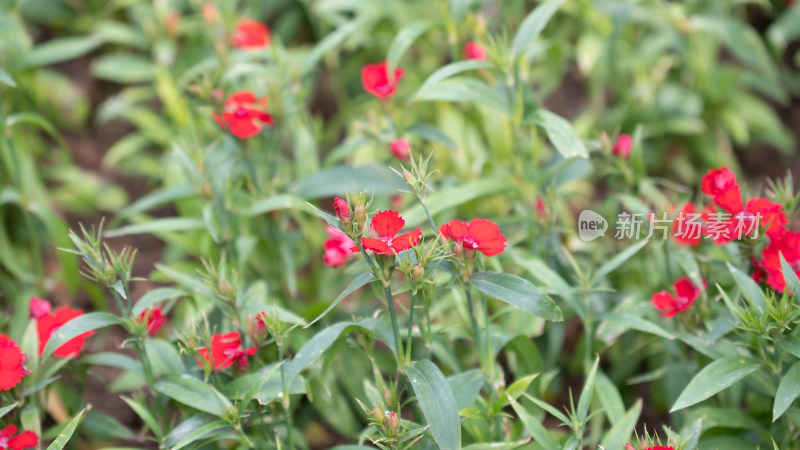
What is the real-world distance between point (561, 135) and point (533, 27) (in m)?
0.29

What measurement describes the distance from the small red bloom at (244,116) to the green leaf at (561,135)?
2.15 feet

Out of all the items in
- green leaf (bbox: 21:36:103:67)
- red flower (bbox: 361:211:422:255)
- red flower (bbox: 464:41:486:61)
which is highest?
green leaf (bbox: 21:36:103:67)

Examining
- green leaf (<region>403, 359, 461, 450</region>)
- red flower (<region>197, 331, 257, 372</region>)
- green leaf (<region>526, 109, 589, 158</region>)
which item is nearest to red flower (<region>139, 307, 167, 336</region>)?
red flower (<region>197, 331, 257, 372</region>)

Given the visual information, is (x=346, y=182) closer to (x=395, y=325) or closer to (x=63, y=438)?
(x=395, y=325)

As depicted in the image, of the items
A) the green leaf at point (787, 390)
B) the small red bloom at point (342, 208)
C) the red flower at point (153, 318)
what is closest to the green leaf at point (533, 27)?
the small red bloom at point (342, 208)

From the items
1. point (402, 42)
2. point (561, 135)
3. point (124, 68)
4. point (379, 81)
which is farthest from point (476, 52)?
point (124, 68)

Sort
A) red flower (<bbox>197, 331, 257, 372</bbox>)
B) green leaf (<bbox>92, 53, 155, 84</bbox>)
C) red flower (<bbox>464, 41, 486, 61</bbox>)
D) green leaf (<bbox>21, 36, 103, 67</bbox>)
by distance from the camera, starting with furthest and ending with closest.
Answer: green leaf (<bbox>92, 53, 155, 84</bbox>) → green leaf (<bbox>21, 36, 103, 67</bbox>) → red flower (<bbox>464, 41, 486, 61</bbox>) → red flower (<bbox>197, 331, 257, 372</bbox>)

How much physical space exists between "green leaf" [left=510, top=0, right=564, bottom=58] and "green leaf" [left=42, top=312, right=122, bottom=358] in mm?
1101

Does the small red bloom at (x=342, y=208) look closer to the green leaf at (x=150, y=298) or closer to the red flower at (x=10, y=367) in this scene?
the green leaf at (x=150, y=298)

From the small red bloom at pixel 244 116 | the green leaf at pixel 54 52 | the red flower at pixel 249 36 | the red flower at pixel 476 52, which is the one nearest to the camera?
the small red bloom at pixel 244 116

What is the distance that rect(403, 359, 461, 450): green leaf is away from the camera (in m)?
1.30

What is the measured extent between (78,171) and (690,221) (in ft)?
6.99

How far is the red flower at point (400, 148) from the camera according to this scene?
183 centimetres

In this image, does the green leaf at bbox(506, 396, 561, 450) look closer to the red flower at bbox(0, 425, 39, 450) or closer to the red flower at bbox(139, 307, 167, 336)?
the red flower at bbox(139, 307, 167, 336)
